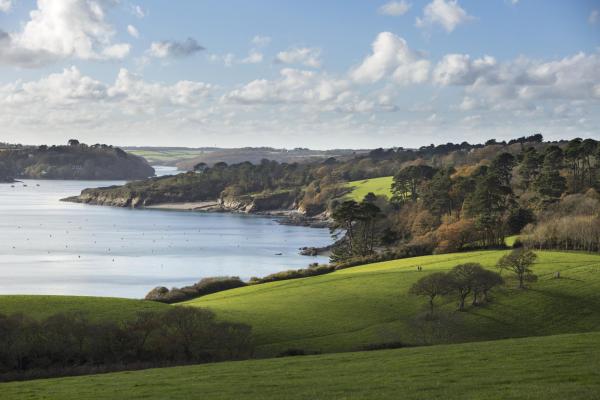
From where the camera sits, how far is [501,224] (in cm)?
8375

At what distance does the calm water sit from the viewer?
85.2 meters

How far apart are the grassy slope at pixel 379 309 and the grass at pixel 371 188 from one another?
4220 inches

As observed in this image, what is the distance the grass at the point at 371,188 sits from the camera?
568 ft

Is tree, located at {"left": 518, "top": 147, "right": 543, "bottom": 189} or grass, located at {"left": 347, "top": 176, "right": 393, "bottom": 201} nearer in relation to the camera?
tree, located at {"left": 518, "top": 147, "right": 543, "bottom": 189}

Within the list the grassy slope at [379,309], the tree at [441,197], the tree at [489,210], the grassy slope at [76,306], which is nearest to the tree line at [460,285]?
the grassy slope at [379,309]

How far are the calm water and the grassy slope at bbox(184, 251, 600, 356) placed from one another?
27.1 meters

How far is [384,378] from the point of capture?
21.4m

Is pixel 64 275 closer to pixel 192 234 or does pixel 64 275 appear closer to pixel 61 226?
pixel 192 234

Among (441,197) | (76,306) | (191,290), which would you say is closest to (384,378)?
(76,306)

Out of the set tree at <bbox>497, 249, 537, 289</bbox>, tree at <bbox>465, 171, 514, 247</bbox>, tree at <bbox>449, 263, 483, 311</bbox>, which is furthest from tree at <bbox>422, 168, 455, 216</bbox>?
tree at <bbox>449, 263, 483, 311</bbox>

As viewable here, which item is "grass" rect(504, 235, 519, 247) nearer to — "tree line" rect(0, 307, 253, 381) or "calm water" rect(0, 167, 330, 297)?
"calm water" rect(0, 167, 330, 297)

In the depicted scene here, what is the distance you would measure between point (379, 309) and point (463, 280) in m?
6.40

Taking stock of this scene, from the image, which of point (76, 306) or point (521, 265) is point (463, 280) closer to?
point (521, 265)

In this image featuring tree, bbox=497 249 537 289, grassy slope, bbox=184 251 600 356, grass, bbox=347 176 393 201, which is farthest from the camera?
grass, bbox=347 176 393 201
